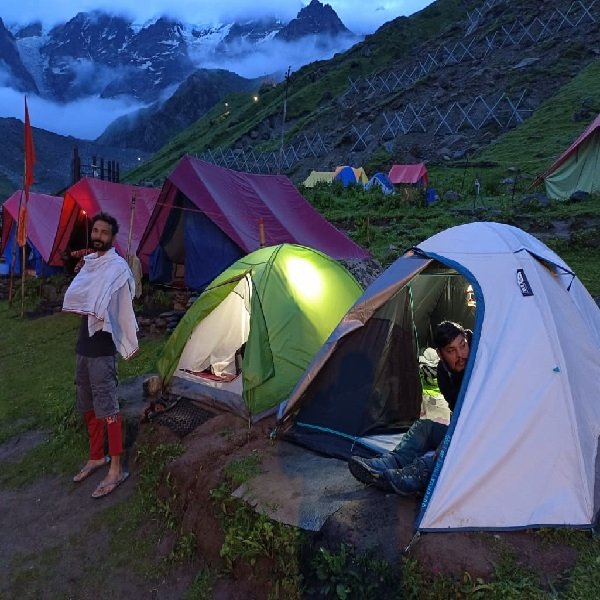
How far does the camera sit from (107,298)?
189 inches

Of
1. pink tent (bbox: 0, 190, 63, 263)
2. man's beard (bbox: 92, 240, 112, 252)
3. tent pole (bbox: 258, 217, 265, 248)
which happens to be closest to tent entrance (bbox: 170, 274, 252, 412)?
man's beard (bbox: 92, 240, 112, 252)

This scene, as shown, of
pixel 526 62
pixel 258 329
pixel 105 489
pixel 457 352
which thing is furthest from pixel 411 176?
pixel 105 489

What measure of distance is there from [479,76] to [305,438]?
135 ft

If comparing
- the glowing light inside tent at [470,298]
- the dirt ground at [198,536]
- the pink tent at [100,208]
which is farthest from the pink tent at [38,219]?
the glowing light inside tent at [470,298]

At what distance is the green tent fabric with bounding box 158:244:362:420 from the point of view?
569 centimetres

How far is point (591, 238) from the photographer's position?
1204 cm

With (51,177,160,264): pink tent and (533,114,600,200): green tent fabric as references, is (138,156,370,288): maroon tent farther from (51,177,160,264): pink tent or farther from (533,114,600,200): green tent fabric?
(533,114,600,200): green tent fabric

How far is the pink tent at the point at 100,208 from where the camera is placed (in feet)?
44.9

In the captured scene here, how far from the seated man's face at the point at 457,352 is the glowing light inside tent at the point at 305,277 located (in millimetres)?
2335

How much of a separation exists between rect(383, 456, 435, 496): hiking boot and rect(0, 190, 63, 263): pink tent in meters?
13.8

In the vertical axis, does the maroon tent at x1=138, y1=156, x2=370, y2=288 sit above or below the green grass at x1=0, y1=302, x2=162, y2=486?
above

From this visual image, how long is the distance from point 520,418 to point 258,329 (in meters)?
2.94

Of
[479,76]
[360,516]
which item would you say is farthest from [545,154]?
[360,516]

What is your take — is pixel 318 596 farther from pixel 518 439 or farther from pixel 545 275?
pixel 545 275
